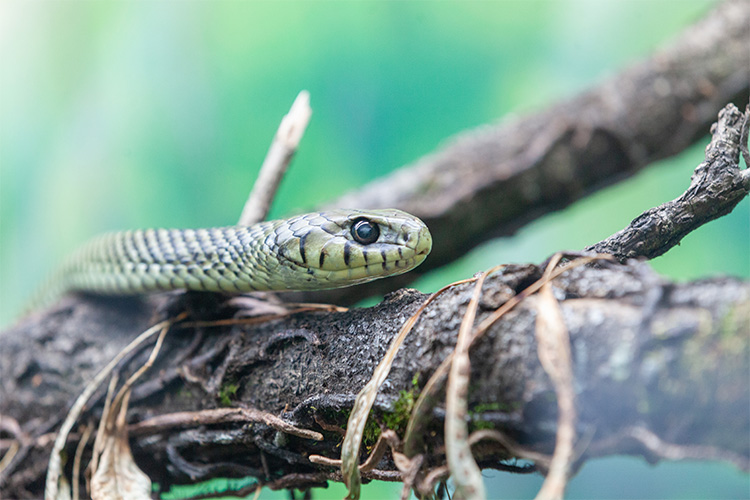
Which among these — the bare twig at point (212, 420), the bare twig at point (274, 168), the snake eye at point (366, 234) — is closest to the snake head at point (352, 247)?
the snake eye at point (366, 234)

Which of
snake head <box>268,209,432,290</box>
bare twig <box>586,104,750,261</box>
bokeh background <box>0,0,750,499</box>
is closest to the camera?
bare twig <box>586,104,750,261</box>

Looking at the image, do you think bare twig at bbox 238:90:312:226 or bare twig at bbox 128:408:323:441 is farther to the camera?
bare twig at bbox 238:90:312:226

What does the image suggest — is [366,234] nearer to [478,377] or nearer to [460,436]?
[478,377]

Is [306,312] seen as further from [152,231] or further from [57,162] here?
[57,162]

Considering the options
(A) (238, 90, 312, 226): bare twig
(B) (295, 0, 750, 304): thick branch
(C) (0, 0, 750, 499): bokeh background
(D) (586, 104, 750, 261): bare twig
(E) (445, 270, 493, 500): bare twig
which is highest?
(C) (0, 0, 750, 499): bokeh background

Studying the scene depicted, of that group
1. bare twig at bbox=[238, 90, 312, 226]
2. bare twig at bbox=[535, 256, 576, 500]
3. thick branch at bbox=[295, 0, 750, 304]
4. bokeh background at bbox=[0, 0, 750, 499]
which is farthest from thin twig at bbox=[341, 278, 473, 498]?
bokeh background at bbox=[0, 0, 750, 499]

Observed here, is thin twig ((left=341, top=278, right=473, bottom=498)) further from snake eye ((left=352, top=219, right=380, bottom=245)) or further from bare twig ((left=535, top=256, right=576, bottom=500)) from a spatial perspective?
snake eye ((left=352, top=219, right=380, bottom=245))

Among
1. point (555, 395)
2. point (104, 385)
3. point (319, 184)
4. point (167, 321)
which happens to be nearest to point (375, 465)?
point (555, 395)
